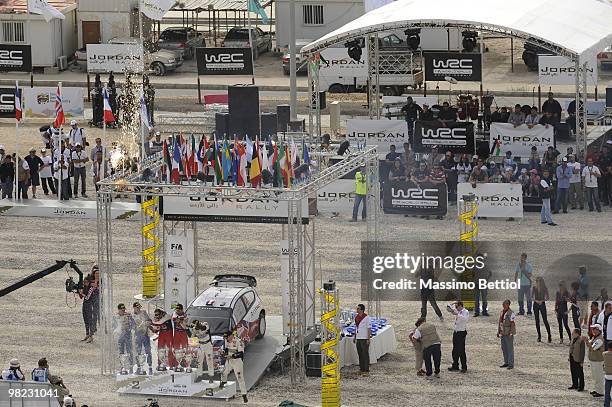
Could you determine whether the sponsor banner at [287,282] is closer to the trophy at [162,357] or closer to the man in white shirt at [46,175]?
the trophy at [162,357]

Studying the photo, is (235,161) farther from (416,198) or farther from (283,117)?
(283,117)

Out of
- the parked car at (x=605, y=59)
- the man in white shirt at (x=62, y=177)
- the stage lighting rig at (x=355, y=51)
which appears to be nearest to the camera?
the man in white shirt at (x=62, y=177)

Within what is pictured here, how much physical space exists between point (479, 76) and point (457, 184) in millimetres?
8013

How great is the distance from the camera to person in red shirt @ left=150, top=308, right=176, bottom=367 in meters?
34.1

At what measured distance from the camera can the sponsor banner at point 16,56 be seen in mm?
60500

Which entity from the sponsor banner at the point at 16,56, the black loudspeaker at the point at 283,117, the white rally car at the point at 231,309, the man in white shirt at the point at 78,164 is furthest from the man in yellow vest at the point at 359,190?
the sponsor banner at the point at 16,56

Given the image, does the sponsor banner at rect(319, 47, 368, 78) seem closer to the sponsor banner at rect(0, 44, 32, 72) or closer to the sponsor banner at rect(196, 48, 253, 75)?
the sponsor banner at rect(196, 48, 253, 75)

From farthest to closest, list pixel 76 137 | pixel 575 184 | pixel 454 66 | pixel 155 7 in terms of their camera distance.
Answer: pixel 155 7 < pixel 454 66 < pixel 76 137 < pixel 575 184

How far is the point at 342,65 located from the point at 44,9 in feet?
33.3

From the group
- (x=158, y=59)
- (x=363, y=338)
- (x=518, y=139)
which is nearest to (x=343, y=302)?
(x=363, y=338)

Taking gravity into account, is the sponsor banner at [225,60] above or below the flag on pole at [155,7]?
below

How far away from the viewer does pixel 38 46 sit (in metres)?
66.8

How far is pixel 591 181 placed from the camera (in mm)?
46250

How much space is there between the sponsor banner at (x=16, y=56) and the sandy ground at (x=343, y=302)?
47.9ft
